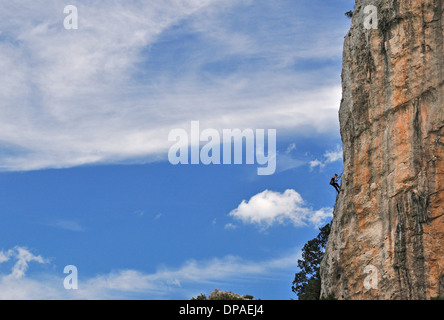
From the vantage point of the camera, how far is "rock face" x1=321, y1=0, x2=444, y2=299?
143ft

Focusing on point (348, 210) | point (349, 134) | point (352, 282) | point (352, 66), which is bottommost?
point (352, 282)

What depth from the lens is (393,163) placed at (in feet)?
151

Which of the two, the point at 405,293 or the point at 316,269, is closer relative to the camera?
the point at 405,293

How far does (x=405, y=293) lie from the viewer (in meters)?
43.3

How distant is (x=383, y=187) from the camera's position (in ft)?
153

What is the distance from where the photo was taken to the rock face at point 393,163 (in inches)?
1721
